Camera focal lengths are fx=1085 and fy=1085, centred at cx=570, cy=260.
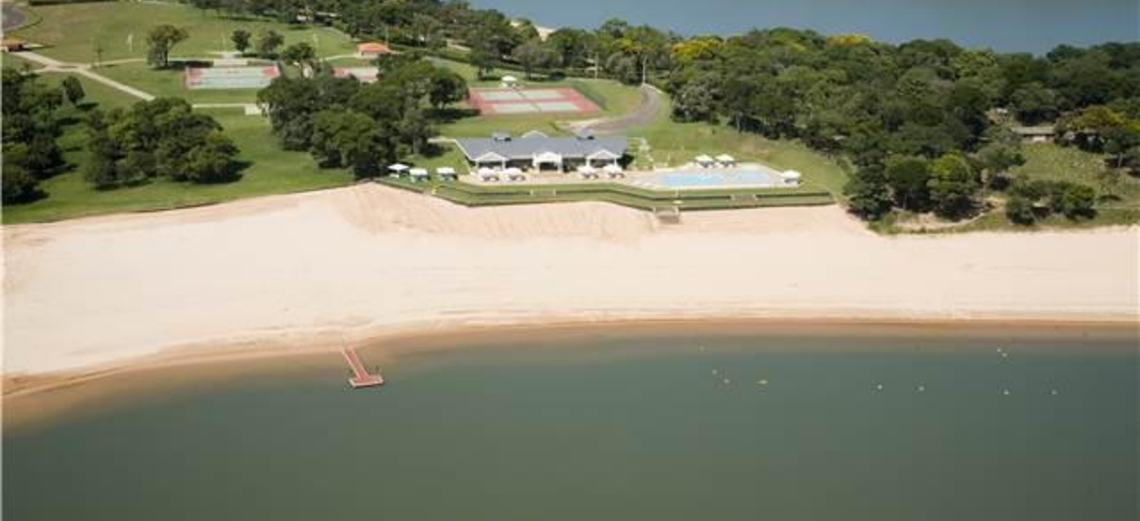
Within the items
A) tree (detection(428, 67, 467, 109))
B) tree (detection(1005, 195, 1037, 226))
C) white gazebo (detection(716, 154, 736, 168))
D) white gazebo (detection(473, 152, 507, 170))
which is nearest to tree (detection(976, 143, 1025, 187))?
tree (detection(1005, 195, 1037, 226))

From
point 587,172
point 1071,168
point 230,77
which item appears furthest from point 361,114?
point 1071,168

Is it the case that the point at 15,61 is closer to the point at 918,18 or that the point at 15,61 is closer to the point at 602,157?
the point at 602,157

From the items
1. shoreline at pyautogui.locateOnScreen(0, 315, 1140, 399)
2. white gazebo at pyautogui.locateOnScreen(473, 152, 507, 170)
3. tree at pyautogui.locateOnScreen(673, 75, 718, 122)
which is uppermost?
tree at pyautogui.locateOnScreen(673, 75, 718, 122)

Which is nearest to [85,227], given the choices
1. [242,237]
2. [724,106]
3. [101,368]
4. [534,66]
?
[242,237]

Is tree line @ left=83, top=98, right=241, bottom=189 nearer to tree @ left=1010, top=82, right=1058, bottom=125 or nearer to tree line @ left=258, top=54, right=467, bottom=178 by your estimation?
tree line @ left=258, top=54, right=467, bottom=178

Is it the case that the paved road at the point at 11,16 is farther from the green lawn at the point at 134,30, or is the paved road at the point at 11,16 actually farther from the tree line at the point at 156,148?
the tree line at the point at 156,148

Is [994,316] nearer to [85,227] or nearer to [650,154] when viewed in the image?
[650,154]

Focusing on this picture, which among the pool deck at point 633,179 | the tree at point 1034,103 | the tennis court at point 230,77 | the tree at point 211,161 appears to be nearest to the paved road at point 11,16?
the tennis court at point 230,77
